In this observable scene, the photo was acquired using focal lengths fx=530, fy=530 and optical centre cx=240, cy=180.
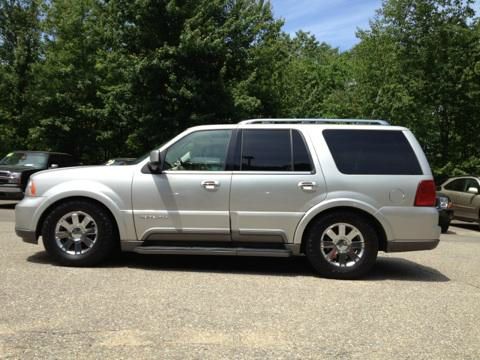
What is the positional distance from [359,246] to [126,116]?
16.9 metres

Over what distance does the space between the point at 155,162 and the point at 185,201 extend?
582 millimetres

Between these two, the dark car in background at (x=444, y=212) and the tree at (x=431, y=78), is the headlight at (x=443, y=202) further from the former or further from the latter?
the tree at (x=431, y=78)

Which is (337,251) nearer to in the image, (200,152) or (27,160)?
(200,152)

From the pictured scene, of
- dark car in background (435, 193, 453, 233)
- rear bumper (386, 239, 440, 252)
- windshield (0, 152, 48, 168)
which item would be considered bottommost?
dark car in background (435, 193, 453, 233)

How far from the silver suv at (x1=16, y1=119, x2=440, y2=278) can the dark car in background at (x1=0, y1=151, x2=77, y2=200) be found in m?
8.45

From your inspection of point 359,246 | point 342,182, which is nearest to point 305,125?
point 342,182

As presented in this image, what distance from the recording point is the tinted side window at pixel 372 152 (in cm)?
624

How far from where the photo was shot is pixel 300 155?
6316 millimetres

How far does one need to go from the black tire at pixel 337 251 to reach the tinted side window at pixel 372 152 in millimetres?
569

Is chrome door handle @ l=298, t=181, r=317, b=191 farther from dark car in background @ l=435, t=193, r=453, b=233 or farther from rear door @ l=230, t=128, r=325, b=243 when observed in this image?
dark car in background @ l=435, t=193, r=453, b=233

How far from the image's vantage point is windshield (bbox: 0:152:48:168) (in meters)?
15.5

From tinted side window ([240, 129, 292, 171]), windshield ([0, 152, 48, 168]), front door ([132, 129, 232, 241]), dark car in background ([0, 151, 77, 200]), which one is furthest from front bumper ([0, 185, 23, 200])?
tinted side window ([240, 129, 292, 171])

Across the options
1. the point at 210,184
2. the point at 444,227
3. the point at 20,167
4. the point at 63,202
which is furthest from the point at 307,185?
the point at 20,167

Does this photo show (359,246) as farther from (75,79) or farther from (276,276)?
(75,79)
